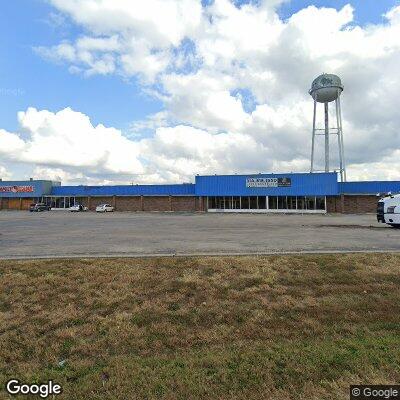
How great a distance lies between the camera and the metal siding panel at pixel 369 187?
43669mm

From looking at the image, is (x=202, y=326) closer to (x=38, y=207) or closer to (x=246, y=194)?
(x=246, y=194)

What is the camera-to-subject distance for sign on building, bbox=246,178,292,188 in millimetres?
46781

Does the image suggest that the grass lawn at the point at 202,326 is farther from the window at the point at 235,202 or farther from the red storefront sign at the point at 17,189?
the red storefront sign at the point at 17,189

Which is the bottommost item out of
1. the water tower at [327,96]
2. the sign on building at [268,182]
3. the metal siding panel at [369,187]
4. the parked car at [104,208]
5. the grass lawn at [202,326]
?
the grass lawn at [202,326]

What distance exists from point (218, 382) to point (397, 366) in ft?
8.53

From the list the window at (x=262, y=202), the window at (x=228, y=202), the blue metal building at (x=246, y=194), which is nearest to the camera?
the blue metal building at (x=246, y=194)

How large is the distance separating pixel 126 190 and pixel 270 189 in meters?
25.8

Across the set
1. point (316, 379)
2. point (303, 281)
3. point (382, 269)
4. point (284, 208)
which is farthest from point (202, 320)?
point (284, 208)

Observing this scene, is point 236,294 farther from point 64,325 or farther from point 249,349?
point 64,325

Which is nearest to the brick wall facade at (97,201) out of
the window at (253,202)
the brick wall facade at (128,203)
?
the brick wall facade at (128,203)

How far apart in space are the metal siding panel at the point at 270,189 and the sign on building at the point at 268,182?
458 millimetres

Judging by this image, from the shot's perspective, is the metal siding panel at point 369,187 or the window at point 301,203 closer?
the metal siding panel at point 369,187

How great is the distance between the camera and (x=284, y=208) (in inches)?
1853

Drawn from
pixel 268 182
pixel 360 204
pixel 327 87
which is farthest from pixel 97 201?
pixel 327 87
